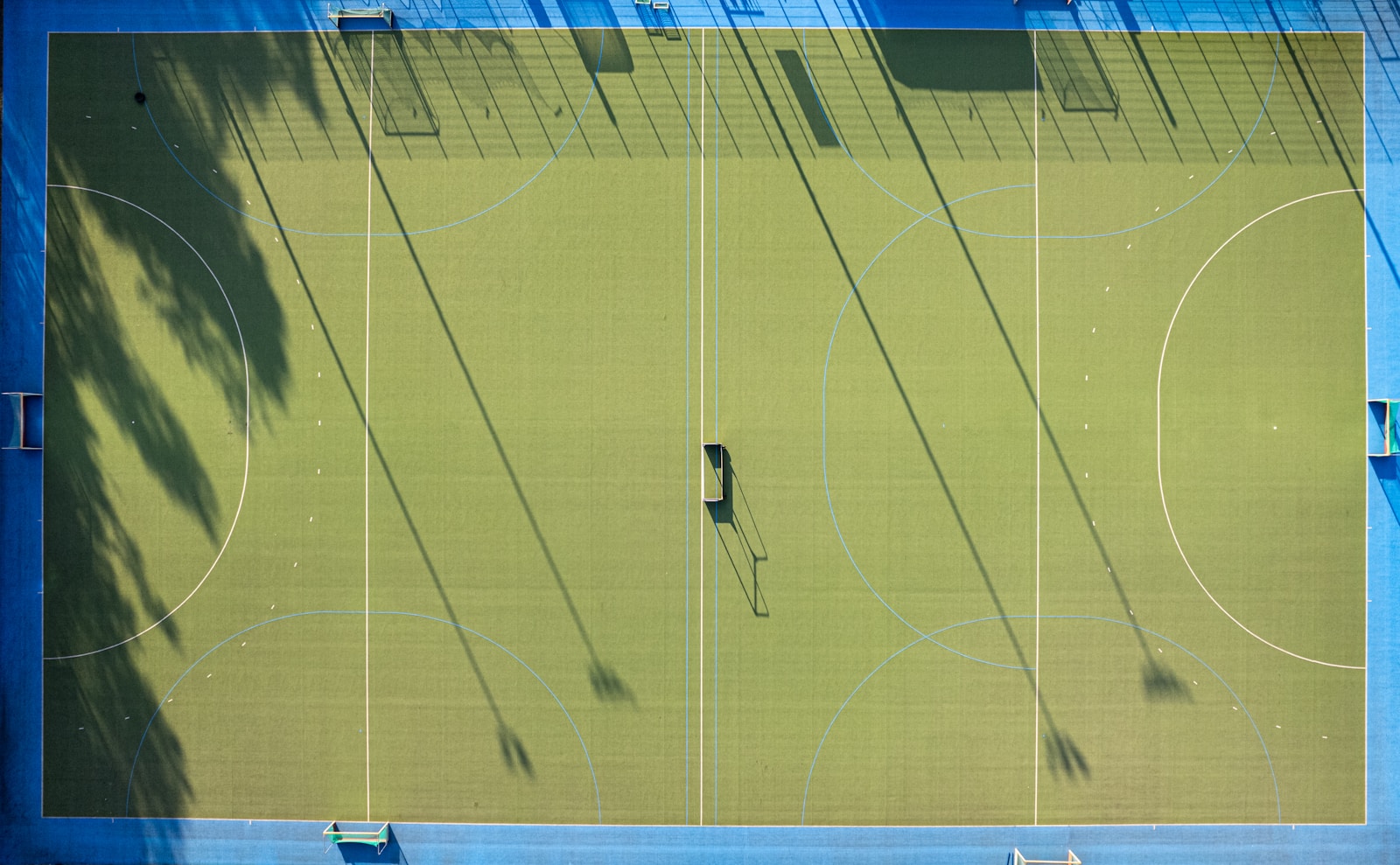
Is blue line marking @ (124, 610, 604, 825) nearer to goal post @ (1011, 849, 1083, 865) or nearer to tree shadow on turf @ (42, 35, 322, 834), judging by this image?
tree shadow on turf @ (42, 35, 322, 834)

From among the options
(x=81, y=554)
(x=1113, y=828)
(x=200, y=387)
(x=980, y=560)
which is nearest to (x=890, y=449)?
(x=980, y=560)

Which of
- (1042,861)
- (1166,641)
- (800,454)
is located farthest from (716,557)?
(1166,641)

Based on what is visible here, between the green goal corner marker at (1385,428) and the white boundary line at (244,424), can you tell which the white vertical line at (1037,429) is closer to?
the green goal corner marker at (1385,428)

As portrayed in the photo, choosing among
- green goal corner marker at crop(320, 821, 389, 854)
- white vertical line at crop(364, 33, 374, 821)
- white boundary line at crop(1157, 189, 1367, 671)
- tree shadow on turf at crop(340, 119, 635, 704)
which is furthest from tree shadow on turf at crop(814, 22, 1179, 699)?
green goal corner marker at crop(320, 821, 389, 854)

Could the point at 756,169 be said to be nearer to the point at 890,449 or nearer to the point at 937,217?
the point at 937,217

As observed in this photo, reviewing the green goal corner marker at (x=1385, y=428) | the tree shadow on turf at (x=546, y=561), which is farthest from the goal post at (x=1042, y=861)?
the green goal corner marker at (x=1385, y=428)
